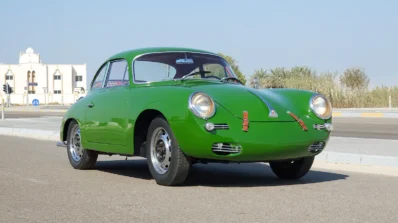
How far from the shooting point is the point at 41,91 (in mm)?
99000

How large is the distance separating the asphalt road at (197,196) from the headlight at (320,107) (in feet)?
2.54

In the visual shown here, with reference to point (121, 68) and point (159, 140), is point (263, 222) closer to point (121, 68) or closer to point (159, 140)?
point (159, 140)

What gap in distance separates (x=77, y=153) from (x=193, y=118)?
10.1ft

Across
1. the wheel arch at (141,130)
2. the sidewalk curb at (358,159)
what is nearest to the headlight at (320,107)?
the wheel arch at (141,130)

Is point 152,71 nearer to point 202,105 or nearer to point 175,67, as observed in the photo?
point 175,67

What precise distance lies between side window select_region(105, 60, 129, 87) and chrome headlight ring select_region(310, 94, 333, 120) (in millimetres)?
2328

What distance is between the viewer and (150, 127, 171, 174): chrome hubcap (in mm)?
6730

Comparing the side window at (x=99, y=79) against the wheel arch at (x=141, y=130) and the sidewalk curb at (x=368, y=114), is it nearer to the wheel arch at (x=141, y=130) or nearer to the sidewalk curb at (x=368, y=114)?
the wheel arch at (x=141, y=130)

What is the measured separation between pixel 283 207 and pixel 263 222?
2.26ft

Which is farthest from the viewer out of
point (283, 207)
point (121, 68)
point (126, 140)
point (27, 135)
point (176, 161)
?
point (27, 135)

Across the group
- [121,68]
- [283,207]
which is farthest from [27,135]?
[283,207]

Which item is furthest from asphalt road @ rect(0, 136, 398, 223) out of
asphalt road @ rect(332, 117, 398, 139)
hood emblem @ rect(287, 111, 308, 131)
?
asphalt road @ rect(332, 117, 398, 139)

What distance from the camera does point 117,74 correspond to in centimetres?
823

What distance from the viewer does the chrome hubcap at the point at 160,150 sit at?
265 inches
